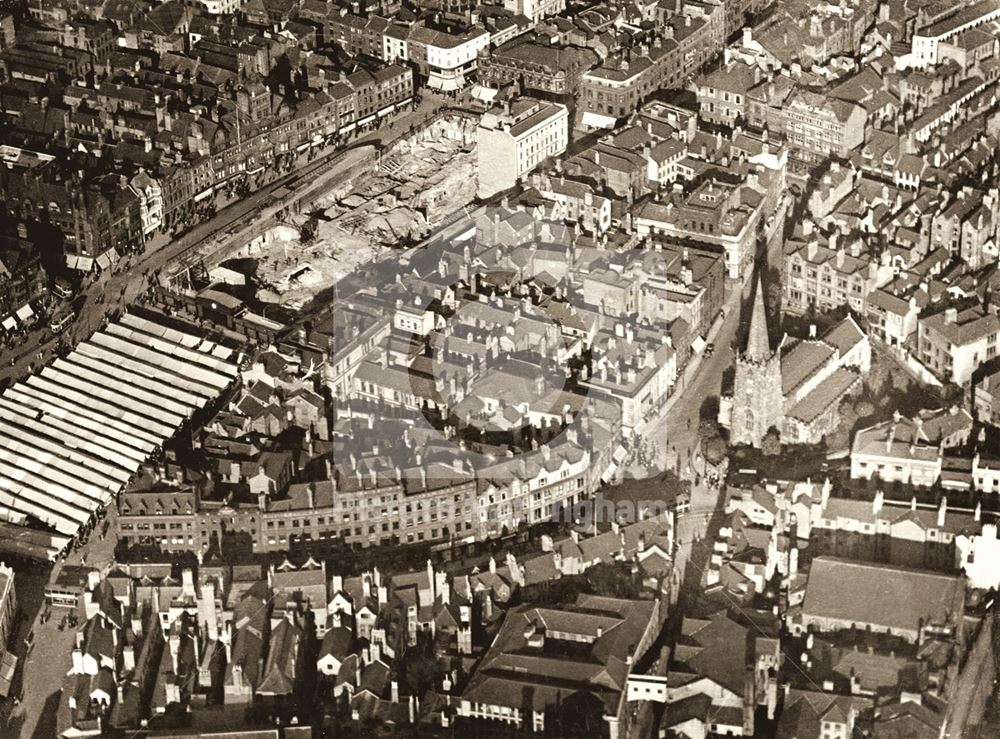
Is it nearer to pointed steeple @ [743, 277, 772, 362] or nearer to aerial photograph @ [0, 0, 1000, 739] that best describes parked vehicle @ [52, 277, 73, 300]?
aerial photograph @ [0, 0, 1000, 739]

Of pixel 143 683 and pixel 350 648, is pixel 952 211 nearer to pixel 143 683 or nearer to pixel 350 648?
pixel 350 648

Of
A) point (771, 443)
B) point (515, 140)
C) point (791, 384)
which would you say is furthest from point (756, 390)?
point (515, 140)

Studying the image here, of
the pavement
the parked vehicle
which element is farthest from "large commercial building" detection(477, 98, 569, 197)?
the pavement

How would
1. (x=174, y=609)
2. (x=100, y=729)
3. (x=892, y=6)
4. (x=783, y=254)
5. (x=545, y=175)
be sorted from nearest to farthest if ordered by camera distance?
(x=100, y=729), (x=174, y=609), (x=783, y=254), (x=545, y=175), (x=892, y=6)

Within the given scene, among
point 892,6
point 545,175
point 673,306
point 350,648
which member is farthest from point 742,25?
point 350,648

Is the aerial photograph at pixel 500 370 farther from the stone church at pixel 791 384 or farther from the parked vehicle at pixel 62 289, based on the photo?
the parked vehicle at pixel 62 289

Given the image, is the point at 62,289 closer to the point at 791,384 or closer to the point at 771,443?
the point at 771,443
